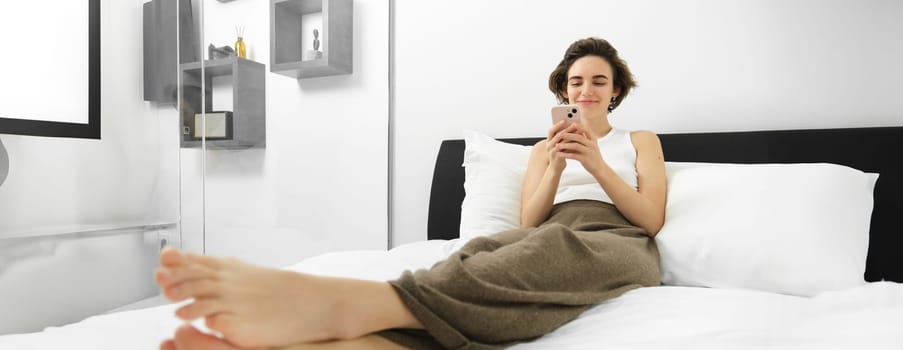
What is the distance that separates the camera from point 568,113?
1295 millimetres

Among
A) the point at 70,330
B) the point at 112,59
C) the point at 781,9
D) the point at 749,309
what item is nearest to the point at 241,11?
the point at 112,59

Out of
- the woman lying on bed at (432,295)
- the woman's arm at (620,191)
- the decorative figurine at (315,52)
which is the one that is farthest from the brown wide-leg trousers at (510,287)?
the decorative figurine at (315,52)

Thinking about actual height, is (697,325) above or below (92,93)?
below

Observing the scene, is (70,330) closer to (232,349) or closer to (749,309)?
(232,349)

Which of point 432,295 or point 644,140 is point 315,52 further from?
point 432,295

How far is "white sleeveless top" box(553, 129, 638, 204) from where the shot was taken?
1.35m

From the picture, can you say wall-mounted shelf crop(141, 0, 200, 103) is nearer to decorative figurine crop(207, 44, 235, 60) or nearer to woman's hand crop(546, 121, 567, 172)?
decorative figurine crop(207, 44, 235, 60)

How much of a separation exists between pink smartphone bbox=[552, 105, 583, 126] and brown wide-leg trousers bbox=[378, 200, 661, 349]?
407 millimetres

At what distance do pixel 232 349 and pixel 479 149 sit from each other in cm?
114

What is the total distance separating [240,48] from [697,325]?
55.7 inches

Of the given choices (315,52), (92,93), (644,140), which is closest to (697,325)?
(644,140)

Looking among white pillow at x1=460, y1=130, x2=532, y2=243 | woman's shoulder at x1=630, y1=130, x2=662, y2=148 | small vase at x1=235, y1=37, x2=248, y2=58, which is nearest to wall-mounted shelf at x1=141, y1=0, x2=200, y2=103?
small vase at x1=235, y1=37, x2=248, y2=58

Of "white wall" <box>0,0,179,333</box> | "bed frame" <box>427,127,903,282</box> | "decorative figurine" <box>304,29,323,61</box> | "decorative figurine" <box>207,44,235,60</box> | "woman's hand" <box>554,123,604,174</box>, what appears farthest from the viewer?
"decorative figurine" <box>304,29,323,61</box>

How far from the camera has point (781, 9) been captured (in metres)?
1.58
